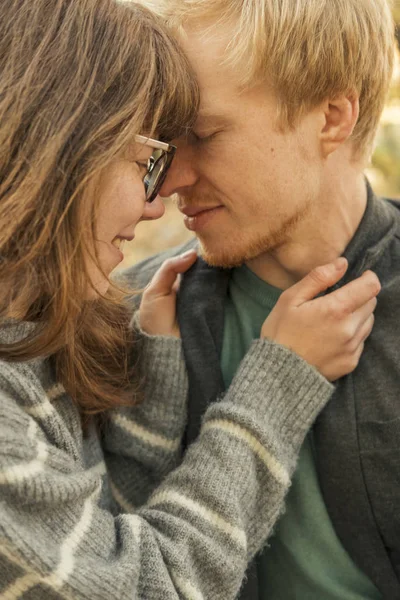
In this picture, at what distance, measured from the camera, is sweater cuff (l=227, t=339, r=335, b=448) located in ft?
5.35

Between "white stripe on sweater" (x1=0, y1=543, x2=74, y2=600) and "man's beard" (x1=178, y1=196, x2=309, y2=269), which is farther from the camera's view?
"man's beard" (x1=178, y1=196, x2=309, y2=269)

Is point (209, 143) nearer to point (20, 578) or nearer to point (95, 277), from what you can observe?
point (95, 277)

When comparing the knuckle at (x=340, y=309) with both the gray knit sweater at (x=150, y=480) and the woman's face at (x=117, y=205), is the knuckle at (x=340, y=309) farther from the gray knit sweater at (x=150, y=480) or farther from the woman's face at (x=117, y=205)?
the woman's face at (x=117, y=205)

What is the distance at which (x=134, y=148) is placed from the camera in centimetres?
152

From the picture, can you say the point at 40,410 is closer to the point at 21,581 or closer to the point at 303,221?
the point at 21,581

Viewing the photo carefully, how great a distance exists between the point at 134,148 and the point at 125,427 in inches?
25.9

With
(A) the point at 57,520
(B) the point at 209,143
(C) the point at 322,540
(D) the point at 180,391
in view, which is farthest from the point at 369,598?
(B) the point at 209,143

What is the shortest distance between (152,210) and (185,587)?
77 centimetres

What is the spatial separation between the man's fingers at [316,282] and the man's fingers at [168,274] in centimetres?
32

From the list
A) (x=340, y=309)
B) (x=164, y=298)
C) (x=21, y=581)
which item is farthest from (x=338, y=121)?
(x=21, y=581)

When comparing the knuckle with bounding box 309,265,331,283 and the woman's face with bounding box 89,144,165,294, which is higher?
the woman's face with bounding box 89,144,165,294

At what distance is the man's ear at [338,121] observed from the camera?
1.82 meters

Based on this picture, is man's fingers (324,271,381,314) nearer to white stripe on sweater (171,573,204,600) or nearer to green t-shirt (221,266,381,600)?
green t-shirt (221,266,381,600)

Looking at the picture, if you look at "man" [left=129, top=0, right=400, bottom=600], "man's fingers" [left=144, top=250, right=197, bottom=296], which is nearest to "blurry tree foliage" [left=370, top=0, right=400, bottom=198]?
"man" [left=129, top=0, right=400, bottom=600]
